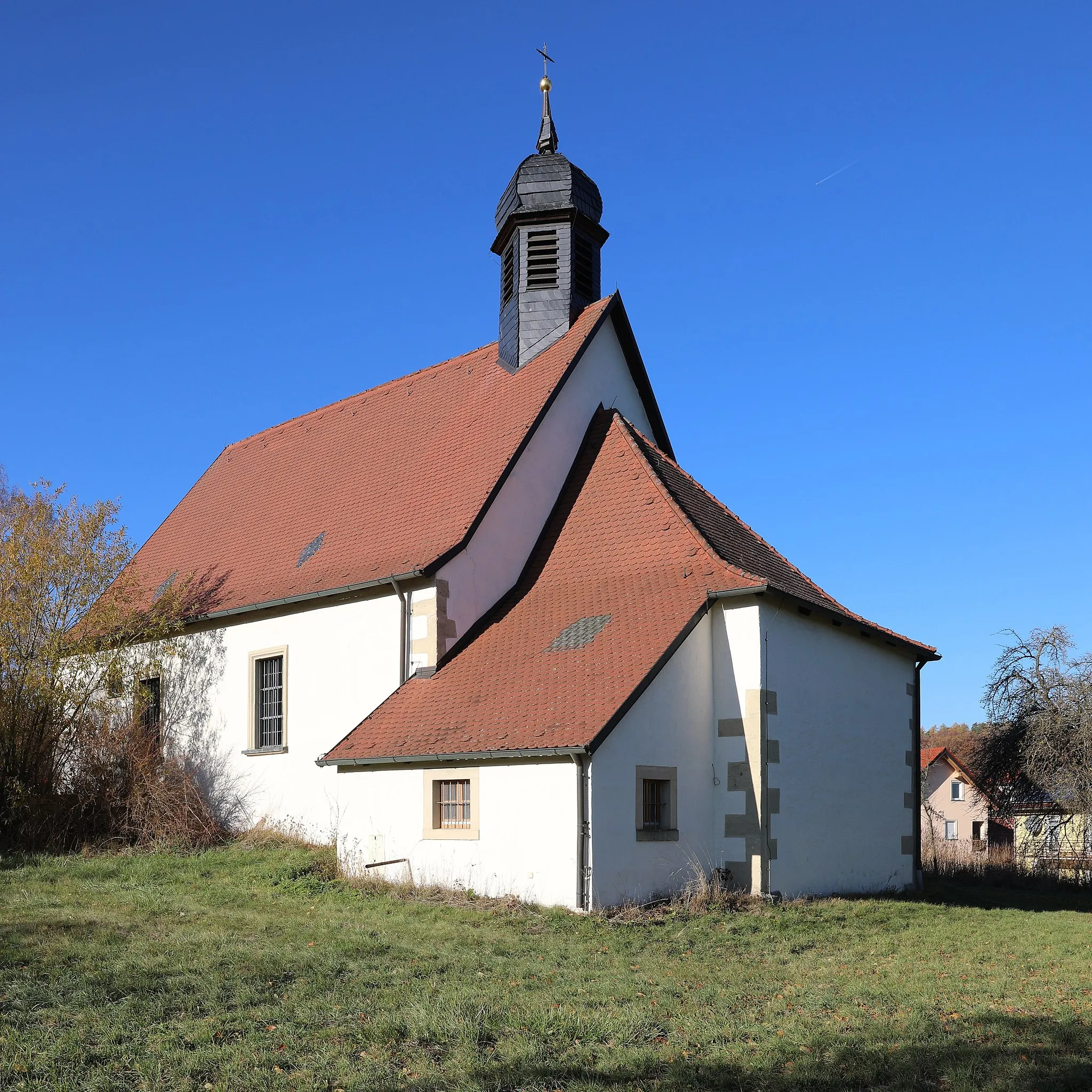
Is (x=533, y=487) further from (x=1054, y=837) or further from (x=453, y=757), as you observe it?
(x=1054, y=837)

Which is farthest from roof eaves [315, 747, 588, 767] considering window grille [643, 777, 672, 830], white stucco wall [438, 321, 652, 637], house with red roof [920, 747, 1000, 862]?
house with red roof [920, 747, 1000, 862]

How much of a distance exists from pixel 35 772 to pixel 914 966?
43.4 feet

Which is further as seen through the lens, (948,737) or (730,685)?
(948,737)

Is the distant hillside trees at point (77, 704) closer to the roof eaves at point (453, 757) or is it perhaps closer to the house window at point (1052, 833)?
the roof eaves at point (453, 757)

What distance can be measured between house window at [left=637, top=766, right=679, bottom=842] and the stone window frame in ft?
6.19

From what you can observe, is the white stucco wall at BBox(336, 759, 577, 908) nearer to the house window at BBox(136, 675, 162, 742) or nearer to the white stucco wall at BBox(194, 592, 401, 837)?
the white stucco wall at BBox(194, 592, 401, 837)

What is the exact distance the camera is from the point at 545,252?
65.6 feet

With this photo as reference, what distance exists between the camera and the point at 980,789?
944 inches

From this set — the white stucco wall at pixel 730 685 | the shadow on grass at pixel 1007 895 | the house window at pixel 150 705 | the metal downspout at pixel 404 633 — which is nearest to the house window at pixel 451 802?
the metal downspout at pixel 404 633

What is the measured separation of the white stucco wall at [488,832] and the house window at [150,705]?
5.40 m

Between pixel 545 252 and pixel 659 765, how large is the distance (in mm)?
10370

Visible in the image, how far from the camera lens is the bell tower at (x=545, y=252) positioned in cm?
1961

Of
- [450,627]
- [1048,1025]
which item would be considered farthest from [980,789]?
[1048,1025]

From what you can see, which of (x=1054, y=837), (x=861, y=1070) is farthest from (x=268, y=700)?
(x=1054, y=837)
